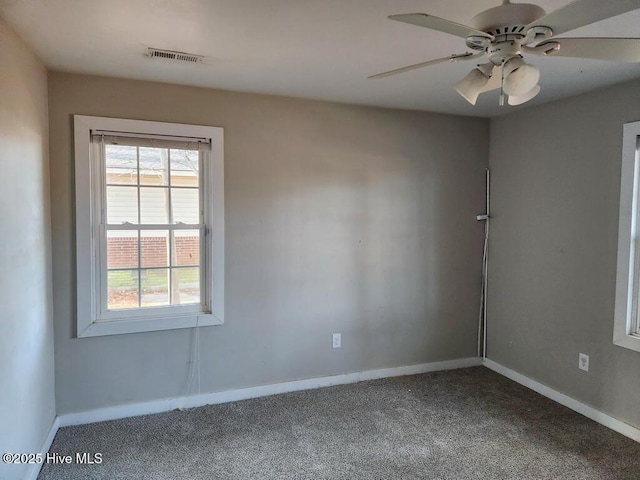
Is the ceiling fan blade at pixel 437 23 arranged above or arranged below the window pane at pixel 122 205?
above

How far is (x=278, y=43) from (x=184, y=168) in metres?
1.26

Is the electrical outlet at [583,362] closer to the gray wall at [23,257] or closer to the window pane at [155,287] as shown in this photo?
the window pane at [155,287]

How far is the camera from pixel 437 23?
131 centimetres

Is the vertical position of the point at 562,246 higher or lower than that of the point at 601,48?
lower

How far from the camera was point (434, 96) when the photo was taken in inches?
124

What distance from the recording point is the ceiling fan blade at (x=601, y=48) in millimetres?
1450

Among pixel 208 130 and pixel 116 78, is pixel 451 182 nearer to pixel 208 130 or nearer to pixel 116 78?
pixel 208 130

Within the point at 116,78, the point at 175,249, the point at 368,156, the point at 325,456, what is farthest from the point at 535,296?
the point at 116,78

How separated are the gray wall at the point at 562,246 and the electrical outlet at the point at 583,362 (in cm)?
3

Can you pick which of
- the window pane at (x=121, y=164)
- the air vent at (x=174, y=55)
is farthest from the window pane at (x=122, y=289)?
the air vent at (x=174, y=55)

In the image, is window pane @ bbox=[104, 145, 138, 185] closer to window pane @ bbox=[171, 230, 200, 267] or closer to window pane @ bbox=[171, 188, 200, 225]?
window pane @ bbox=[171, 188, 200, 225]

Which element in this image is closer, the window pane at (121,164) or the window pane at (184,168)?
the window pane at (121,164)

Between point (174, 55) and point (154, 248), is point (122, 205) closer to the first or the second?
point (154, 248)

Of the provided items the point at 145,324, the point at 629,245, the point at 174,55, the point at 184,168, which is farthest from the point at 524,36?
the point at 145,324
